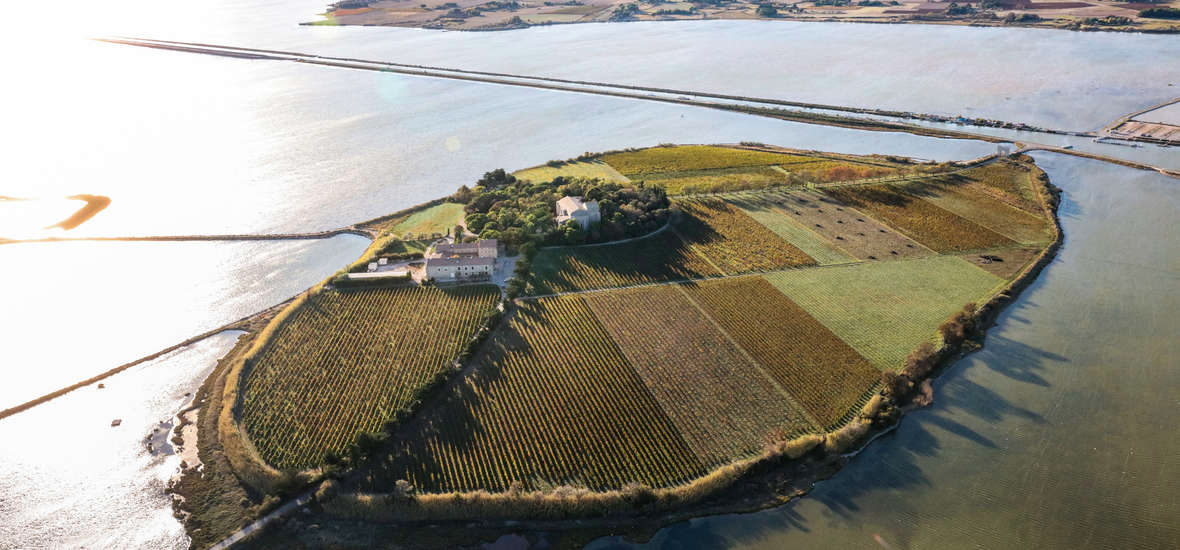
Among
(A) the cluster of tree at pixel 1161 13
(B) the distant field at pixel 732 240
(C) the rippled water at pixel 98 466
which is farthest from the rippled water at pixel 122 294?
(A) the cluster of tree at pixel 1161 13

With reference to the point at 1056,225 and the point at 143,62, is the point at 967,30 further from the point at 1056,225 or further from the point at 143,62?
the point at 143,62

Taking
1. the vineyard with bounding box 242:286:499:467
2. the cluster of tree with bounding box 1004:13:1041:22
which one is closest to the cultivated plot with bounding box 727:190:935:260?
the vineyard with bounding box 242:286:499:467

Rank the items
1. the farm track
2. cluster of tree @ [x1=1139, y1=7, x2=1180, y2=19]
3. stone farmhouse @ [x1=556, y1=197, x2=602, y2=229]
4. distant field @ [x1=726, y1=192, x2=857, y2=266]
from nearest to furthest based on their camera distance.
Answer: distant field @ [x1=726, y1=192, x2=857, y2=266] < the farm track < stone farmhouse @ [x1=556, y1=197, x2=602, y2=229] < cluster of tree @ [x1=1139, y1=7, x2=1180, y2=19]

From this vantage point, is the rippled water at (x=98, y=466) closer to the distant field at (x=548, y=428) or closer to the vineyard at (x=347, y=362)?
the vineyard at (x=347, y=362)

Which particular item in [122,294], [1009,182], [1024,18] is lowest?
[122,294]

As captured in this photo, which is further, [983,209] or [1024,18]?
[1024,18]

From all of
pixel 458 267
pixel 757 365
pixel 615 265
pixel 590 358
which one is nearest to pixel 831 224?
pixel 615 265

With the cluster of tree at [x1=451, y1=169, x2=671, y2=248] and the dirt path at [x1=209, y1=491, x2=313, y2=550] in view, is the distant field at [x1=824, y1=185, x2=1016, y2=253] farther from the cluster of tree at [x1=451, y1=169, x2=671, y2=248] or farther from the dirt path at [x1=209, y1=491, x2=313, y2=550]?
the dirt path at [x1=209, y1=491, x2=313, y2=550]

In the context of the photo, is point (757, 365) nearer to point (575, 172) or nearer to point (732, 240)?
point (732, 240)
